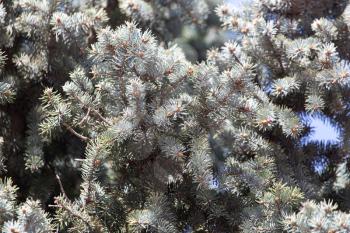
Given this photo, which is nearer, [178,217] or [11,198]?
[11,198]

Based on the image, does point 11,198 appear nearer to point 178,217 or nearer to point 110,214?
point 110,214

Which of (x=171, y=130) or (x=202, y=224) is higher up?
(x=171, y=130)

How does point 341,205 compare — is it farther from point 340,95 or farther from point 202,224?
point 202,224

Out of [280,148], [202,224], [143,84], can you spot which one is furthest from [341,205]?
[143,84]

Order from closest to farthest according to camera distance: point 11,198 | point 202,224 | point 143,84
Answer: point 11,198 → point 143,84 → point 202,224

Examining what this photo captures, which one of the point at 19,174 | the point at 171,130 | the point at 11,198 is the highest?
the point at 171,130

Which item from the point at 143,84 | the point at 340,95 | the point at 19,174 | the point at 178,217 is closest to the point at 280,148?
the point at 340,95

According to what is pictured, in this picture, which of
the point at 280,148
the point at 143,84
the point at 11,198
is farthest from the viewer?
the point at 280,148
